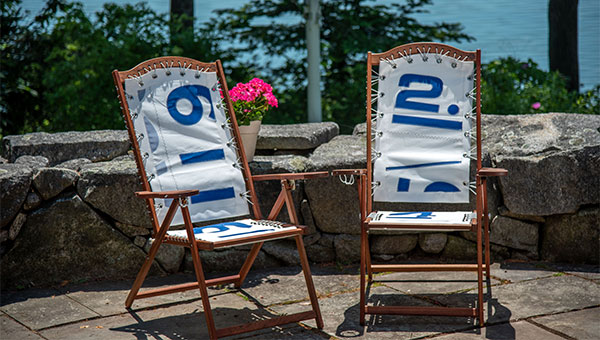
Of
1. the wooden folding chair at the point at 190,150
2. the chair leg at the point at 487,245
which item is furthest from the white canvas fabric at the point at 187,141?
A: the chair leg at the point at 487,245

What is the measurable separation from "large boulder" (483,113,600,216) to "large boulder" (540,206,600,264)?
0.24 ft

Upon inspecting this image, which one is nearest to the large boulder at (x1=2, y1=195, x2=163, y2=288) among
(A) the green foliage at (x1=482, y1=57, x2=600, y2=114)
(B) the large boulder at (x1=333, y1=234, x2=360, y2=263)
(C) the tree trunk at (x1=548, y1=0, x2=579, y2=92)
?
(B) the large boulder at (x1=333, y1=234, x2=360, y2=263)

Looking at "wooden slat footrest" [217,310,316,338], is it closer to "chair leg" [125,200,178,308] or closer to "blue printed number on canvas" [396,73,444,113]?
"chair leg" [125,200,178,308]

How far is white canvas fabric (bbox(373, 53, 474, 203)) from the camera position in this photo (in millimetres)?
3562

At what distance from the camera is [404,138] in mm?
3629

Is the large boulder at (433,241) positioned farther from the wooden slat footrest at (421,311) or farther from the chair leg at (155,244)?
the chair leg at (155,244)

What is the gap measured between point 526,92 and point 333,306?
3.61 meters

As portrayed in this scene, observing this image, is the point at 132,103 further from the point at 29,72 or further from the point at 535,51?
the point at 535,51

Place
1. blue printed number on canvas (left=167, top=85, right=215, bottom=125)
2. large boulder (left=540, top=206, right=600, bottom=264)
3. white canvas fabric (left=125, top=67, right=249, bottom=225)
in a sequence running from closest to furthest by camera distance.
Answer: white canvas fabric (left=125, top=67, right=249, bottom=225)
blue printed number on canvas (left=167, top=85, right=215, bottom=125)
large boulder (left=540, top=206, right=600, bottom=264)

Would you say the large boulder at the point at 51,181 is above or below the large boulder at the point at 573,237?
above

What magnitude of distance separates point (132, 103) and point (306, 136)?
1247mm

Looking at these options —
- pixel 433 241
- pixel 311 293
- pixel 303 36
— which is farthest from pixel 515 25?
pixel 311 293

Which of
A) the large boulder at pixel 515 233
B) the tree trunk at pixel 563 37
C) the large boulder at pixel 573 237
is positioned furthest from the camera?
the tree trunk at pixel 563 37

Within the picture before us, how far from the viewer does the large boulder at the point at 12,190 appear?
139 inches
